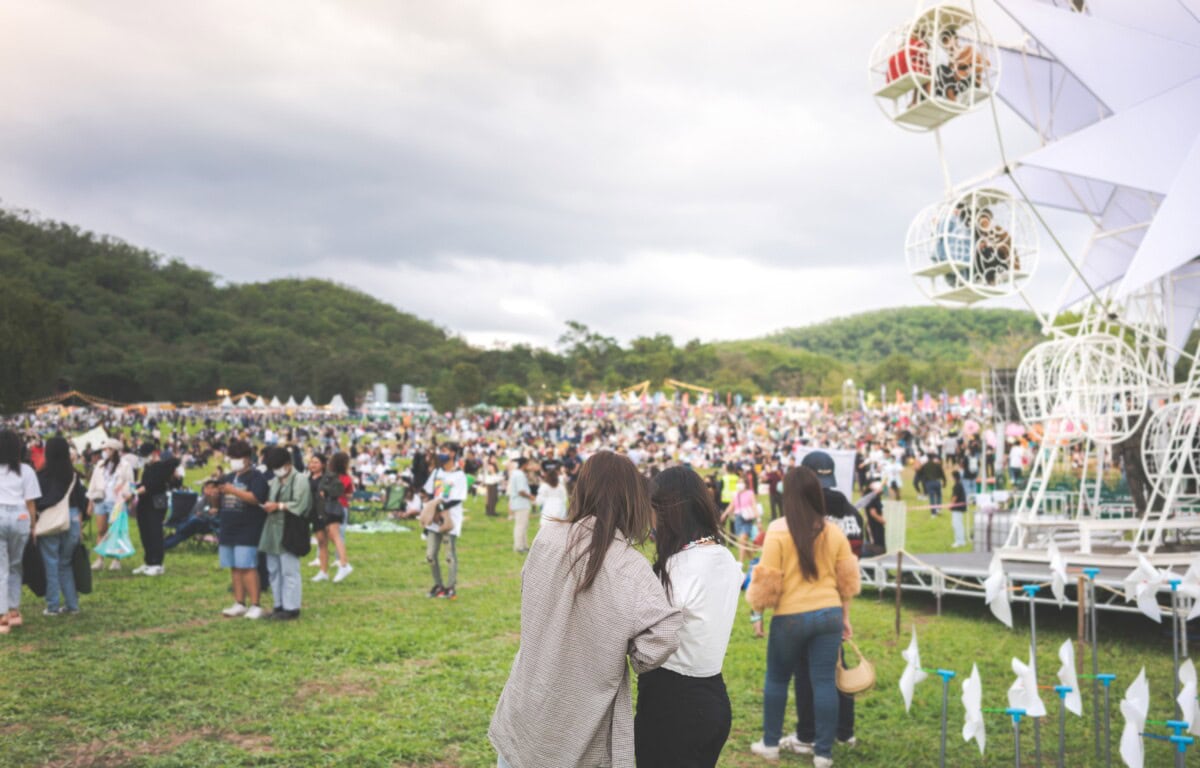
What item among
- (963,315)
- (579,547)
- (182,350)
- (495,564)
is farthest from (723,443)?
(963,315)

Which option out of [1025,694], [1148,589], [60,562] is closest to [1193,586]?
[1148,589]

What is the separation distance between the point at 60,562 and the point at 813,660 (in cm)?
683

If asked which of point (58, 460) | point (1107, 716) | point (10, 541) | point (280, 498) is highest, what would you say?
point (58, 460)

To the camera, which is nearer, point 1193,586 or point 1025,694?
point 1025,694

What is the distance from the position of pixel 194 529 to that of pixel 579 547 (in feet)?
35.5

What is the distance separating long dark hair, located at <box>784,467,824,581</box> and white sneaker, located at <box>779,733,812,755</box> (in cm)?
125

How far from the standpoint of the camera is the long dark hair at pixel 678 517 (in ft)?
8.82

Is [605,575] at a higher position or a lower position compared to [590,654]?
higher

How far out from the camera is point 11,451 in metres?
6.13

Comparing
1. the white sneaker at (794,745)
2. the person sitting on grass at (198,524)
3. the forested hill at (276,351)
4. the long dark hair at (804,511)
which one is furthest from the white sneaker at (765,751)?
the forested hill at (276,351)

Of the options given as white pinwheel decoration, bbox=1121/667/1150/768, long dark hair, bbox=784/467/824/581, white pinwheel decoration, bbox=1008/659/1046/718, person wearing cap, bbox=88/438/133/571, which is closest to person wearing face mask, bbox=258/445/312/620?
person wearing cap, bbox=88/438/133/571

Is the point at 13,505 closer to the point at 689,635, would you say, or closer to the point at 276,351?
the point at 689,635

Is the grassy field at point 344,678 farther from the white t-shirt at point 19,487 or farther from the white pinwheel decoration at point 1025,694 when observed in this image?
the white pinwheel decoration at point 1025,694

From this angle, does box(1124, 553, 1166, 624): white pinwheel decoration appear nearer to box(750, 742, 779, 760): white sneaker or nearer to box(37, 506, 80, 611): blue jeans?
box(750, 742, 779, 760): white sneaker
